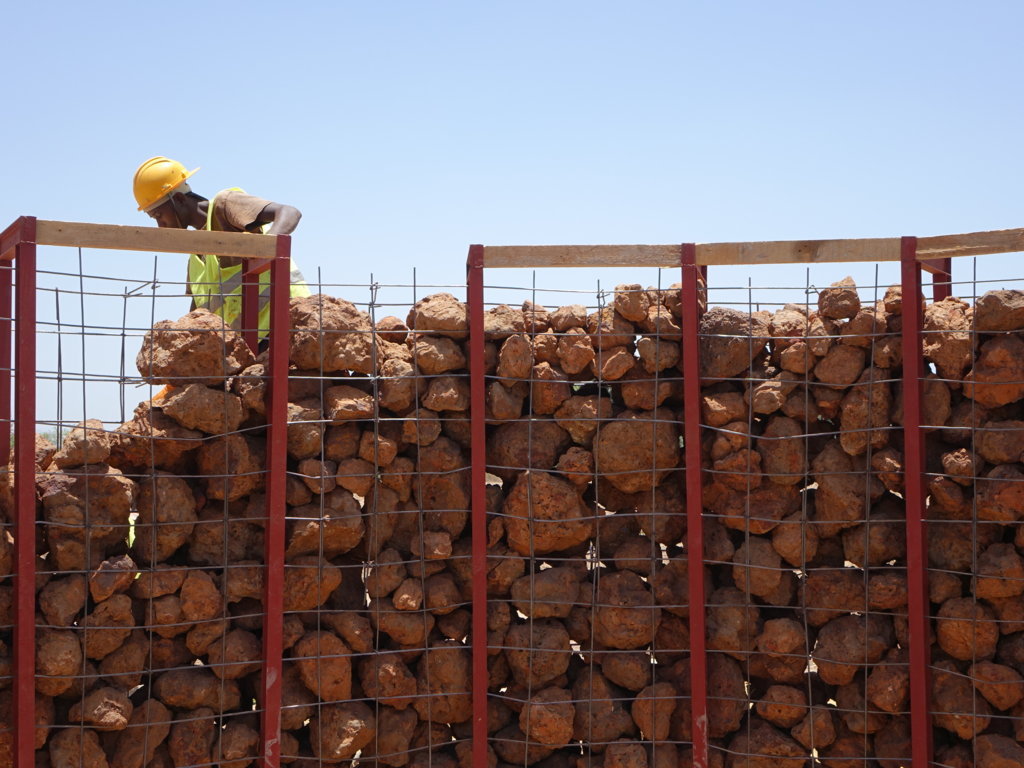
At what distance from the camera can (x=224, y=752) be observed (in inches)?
207

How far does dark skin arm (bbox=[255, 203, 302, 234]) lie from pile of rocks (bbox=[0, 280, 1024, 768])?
23.9 inches

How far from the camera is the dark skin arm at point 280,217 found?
593cm

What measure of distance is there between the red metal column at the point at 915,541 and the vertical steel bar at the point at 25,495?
4.04m

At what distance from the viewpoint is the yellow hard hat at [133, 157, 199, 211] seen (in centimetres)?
651

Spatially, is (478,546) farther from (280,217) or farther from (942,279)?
(942,279)

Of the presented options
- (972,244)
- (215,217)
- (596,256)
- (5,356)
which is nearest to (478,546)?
(596,256)

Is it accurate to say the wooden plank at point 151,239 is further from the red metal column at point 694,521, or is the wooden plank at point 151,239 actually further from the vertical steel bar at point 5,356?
the red metal column at point 694,521

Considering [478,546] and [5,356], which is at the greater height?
[5,356]

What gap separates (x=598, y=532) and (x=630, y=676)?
0.73 meters

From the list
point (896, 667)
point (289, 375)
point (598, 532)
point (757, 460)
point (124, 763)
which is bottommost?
point (124, 763)

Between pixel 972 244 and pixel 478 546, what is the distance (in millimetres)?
2800

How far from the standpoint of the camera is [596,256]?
18.5 feet

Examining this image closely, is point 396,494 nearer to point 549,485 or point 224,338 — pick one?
point 549,485

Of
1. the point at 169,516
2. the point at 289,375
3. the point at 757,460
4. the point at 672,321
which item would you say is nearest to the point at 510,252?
the point at 672,321
